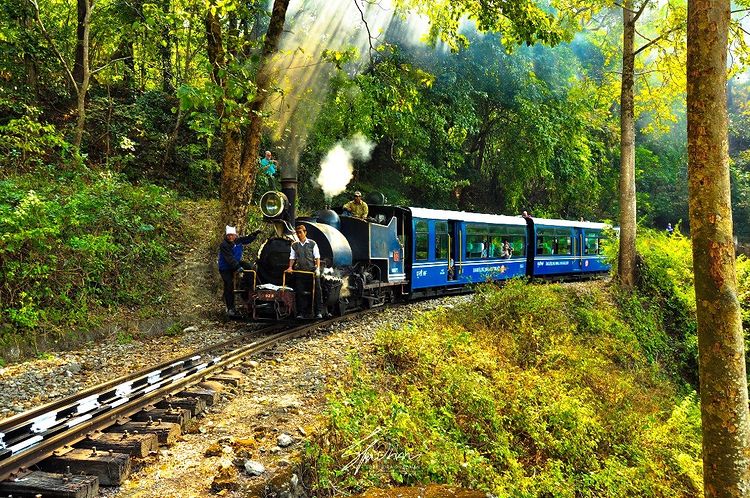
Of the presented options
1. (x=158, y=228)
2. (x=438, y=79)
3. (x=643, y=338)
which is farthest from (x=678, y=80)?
(x=158, y=228)

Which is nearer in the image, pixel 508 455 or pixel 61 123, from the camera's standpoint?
pixel 508 455

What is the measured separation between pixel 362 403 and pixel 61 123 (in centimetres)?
1467

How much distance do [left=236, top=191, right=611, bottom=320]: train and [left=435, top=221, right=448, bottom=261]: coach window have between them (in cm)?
3

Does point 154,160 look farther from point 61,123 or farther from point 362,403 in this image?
point 362,403

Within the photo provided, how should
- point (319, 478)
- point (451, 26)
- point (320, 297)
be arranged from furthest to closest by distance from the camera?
1. point (451, 26)
2. point (320, 297)
3. point (319, 478)

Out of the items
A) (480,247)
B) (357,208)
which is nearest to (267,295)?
(357,208)

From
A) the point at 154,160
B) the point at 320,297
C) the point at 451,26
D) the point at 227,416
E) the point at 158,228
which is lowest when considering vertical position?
the point at 227,416

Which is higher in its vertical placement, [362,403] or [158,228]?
[158,228]

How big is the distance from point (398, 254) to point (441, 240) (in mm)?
2120

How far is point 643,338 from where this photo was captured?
1266cm

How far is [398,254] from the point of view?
1202 centimetres

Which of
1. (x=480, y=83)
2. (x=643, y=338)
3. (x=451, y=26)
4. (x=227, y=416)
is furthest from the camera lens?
(x=480, y=83)

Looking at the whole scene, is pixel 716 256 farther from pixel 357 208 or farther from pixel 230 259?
pixel 357 208

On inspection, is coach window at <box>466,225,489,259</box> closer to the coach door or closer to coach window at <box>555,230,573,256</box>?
the coach door
